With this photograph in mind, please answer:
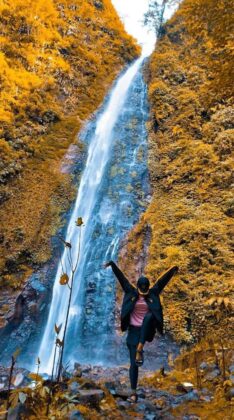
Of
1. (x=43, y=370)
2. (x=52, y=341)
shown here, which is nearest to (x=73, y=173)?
(x=52, y=341)

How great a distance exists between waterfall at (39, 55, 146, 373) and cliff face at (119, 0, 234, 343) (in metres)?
0.95

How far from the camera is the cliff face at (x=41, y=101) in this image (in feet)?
46.9

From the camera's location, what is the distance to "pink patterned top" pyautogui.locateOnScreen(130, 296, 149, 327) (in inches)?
213

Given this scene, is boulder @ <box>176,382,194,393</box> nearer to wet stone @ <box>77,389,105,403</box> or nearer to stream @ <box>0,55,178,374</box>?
wet stone @ <box>77,389,105,403</box>

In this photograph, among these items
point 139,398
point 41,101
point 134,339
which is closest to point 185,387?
point 139,398

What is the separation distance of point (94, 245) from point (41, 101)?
887cm

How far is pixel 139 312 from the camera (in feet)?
17.8

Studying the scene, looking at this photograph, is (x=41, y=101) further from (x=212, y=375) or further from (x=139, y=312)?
(x=212, y=375)

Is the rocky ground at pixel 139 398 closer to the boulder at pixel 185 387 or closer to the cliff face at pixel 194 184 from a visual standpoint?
the boulder at pixel 185 387

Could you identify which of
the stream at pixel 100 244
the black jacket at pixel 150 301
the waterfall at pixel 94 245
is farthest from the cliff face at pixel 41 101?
the black jacket at pixel 150 301

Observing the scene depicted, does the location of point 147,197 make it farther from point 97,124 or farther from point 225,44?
point 225,44

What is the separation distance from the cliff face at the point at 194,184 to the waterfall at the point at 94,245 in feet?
3.11

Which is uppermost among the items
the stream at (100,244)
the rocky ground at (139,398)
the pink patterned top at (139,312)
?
the stream at (100,244)

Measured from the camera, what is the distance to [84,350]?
35.8ft
